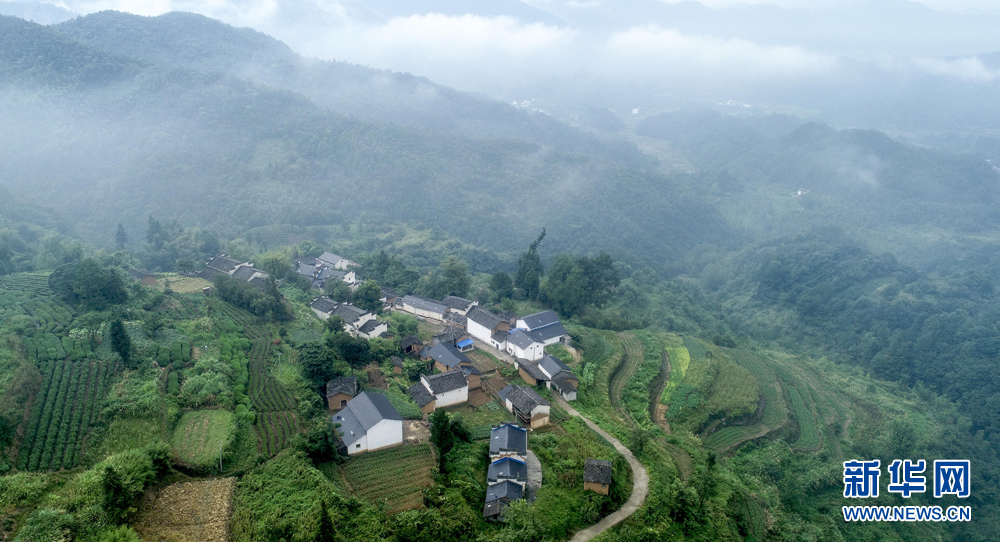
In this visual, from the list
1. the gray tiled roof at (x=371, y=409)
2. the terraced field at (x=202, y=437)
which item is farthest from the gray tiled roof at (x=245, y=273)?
the gray tiled roof at (x=371, y=409)

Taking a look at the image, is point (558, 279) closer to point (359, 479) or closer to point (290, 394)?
point (290, 394)

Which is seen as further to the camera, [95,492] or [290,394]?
[290,394]

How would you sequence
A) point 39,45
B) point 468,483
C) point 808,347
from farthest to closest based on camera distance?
point 39,45, point 808,347, point 468,483

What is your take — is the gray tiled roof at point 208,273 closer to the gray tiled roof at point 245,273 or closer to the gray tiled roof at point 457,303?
→ the gray tiled roof at point 245,273

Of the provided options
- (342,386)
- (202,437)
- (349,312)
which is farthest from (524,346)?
(202,437)

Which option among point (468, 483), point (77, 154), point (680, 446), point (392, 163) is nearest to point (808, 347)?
point (680, 446)

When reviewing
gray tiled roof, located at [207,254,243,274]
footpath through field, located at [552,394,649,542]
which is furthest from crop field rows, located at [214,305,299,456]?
Result: gray tiled roof, located at [207,254,243,274]

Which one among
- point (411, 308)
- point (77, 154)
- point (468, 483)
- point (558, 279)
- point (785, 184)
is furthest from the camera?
point (785, 184)

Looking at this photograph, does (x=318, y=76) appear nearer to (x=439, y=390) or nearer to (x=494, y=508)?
Answer: (x=439, y=390)
